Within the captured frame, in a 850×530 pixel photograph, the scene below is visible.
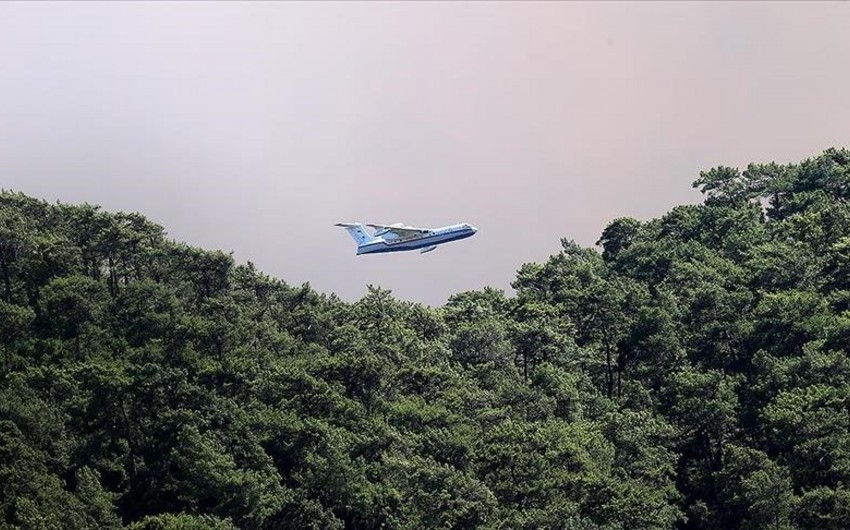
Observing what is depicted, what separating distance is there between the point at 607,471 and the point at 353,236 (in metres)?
44.9

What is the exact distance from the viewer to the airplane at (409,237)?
113812 millimetres

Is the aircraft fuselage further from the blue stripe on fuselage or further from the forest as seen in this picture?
the forest

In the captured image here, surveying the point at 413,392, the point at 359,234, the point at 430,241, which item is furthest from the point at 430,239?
Result: the point at 413,392

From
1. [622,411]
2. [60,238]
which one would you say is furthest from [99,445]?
[622,411]

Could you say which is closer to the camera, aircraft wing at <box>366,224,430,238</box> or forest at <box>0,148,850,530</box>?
forest at <box>0,148,850,530</box>

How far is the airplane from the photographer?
113812mm

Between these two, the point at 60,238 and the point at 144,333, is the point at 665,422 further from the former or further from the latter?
the point at 60,238

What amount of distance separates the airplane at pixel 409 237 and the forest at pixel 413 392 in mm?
5708

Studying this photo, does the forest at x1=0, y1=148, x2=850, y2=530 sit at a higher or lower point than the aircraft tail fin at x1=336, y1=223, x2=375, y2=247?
lower

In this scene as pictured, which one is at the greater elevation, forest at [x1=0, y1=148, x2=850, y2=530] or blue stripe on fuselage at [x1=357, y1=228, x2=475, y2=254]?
blue stripe on fuselage at [x1=357, y1=228, x2=475, y2=254]

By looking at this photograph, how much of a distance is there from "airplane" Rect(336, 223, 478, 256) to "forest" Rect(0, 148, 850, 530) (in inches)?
225

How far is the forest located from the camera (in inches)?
3071

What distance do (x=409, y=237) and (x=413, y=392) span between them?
80.0 feet

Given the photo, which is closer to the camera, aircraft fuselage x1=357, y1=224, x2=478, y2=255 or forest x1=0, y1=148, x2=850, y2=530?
forest x1=0, y1=148, x2=850, y2=530
